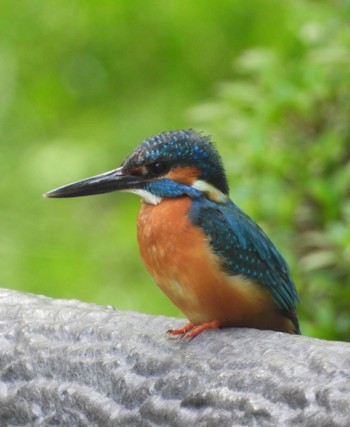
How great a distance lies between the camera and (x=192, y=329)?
10.3ft

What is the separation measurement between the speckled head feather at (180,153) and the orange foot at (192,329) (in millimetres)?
405

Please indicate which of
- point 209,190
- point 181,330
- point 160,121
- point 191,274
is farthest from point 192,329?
point 160,121

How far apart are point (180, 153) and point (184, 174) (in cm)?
6

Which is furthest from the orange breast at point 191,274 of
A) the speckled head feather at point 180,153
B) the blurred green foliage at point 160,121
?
the blurred green foliage at point 160,121

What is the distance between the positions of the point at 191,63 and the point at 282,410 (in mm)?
4010

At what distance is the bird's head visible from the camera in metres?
3.22

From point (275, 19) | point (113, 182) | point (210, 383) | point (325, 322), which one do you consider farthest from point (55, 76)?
point (210, 383)

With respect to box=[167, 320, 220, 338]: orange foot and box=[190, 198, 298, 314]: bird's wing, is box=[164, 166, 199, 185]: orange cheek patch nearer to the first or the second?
box=[190, 198, 298, 314]: bird's wing

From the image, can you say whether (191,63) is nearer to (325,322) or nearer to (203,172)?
(325,322)

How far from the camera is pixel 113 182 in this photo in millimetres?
3262

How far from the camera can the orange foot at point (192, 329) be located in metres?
3.09

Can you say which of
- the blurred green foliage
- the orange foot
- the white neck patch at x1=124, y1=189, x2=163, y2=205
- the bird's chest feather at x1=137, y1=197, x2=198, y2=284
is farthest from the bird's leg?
the blurred green foliage

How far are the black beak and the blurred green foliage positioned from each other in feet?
2.99

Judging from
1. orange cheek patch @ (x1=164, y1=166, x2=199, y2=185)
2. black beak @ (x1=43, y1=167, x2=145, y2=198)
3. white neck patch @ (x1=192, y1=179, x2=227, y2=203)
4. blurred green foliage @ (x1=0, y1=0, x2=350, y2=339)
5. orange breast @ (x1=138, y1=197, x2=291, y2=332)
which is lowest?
orange breast @ (x1=138, y1=197, x2=291, y2=332)
